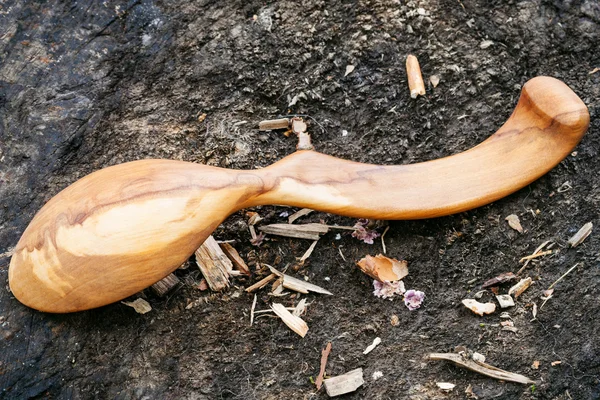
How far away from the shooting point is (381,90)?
1570 mm

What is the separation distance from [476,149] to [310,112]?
386 millimetres

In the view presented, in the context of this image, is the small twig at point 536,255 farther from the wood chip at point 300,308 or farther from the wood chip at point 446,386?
the wood chip at point 300,308

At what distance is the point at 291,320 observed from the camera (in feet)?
4.57

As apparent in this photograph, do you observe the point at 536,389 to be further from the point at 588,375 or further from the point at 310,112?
the point at 310,112

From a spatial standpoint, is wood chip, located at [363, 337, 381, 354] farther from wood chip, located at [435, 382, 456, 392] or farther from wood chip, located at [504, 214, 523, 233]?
wood chip, located at [504, 214, 523, 233]

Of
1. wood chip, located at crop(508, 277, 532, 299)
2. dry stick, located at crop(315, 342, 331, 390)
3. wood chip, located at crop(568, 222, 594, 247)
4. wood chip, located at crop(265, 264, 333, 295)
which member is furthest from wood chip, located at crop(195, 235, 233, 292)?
wood chip, located at crop(568, 222, 594, 247)

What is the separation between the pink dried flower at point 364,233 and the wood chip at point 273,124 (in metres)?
0.29

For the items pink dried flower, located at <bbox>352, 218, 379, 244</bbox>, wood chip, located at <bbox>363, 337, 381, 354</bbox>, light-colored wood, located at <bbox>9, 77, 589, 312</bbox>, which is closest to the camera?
light-colored wood, located at <bbox>9, 77, 589, 312</bbox>

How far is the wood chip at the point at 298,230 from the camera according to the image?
4.86 ft

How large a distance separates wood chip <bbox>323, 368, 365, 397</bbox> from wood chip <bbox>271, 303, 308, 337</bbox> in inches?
4.4

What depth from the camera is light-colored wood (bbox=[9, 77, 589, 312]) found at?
4.14ft

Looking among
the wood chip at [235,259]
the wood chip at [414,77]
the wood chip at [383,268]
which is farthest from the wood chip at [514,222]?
the wood chip at [235,259]

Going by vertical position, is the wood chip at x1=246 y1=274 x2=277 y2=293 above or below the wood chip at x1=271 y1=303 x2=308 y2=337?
above

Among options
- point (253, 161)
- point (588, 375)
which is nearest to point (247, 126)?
point (253, 161)
